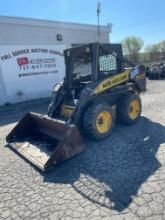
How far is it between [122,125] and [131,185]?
3.19 meters

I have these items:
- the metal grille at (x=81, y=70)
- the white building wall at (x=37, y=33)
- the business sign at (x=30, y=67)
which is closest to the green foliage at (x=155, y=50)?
the white building wall at (x=37, y=33)

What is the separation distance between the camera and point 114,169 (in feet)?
13.8

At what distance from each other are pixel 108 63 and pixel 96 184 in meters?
3.74

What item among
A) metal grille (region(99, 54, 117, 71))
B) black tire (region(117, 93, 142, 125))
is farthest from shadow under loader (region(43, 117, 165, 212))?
metal grille (region(99, 54, 117, 71))

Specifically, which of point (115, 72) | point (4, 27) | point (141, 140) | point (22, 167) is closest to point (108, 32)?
point (4, 27)

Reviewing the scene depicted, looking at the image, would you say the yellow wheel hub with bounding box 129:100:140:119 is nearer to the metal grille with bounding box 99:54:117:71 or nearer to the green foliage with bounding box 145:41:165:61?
the metal grille with bounding box 99:54:117:71

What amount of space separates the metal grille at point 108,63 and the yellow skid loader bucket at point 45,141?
2.20 metres

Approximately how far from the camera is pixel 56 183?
3936mm

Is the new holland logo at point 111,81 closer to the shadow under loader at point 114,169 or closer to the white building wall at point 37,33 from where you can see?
the shadow under loader at point 114,169

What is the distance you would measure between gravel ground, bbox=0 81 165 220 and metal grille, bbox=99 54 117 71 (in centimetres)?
200

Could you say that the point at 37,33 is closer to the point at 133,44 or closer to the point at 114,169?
the point at 114,169

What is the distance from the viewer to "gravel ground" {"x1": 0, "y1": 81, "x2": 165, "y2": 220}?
3.16 meters

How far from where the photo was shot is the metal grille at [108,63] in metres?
6.15

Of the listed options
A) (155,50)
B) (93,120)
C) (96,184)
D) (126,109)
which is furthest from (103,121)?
(155,50)
